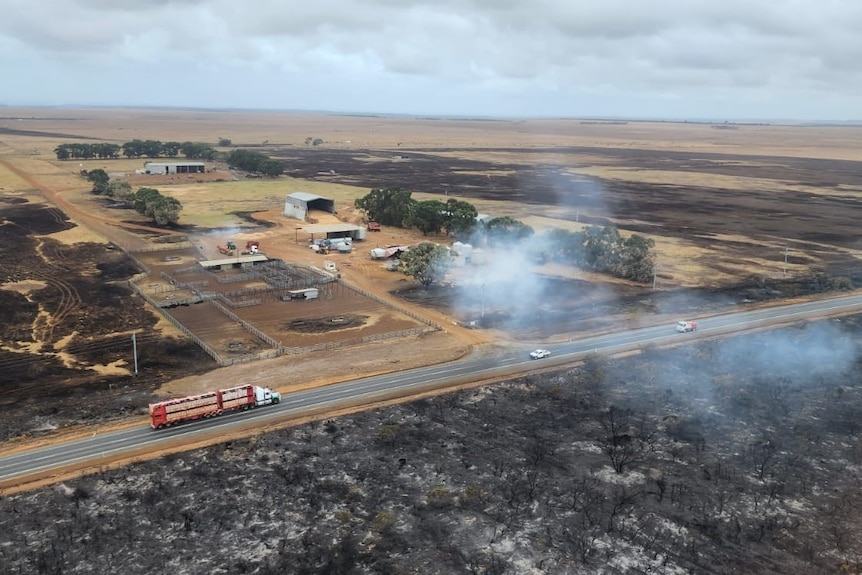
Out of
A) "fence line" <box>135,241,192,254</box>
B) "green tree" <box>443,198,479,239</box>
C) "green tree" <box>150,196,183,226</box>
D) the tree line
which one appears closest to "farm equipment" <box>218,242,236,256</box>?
"fence line" <box>135,241,192,254</box>


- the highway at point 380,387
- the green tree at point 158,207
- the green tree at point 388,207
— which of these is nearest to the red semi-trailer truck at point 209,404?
the highway at point 380,387

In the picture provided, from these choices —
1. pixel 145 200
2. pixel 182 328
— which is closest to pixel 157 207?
pixel 145 200

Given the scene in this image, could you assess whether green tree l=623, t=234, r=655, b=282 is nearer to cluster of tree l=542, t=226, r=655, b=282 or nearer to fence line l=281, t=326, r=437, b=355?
cluster of tree l=542, t=226, r=655, b=282

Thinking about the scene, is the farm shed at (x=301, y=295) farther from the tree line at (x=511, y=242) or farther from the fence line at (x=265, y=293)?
Answer: the tree line at (x=511, y=242)

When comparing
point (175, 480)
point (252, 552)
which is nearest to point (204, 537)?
point (252, 552)

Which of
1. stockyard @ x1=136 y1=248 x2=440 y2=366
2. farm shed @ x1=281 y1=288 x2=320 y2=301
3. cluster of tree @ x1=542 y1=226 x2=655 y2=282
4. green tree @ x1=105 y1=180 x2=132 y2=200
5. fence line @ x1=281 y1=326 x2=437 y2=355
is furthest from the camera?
green tree @ x1=105 y1=180 x2=132 y2=200

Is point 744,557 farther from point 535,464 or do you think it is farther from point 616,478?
point 535,464
